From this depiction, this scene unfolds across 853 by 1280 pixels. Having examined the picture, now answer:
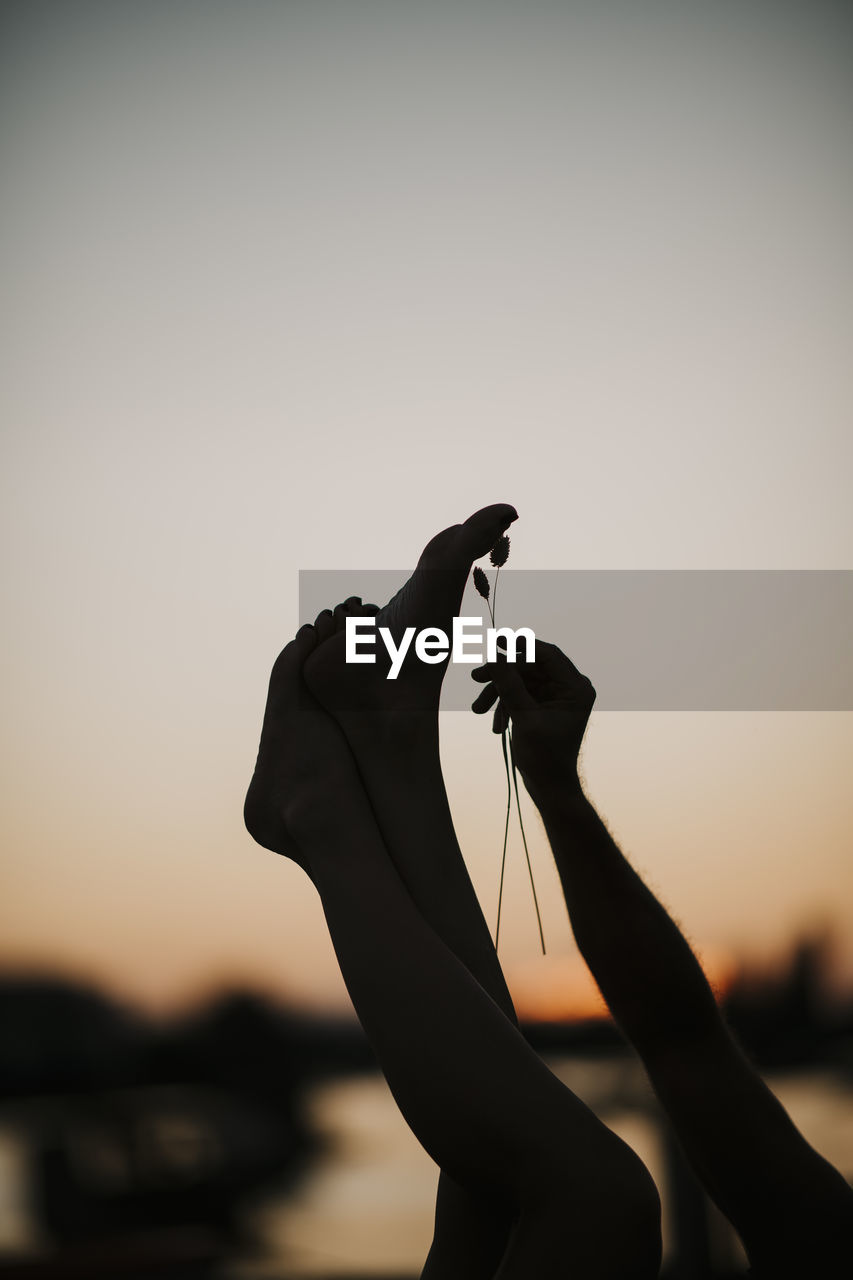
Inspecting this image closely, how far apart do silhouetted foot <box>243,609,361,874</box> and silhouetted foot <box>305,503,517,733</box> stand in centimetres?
3

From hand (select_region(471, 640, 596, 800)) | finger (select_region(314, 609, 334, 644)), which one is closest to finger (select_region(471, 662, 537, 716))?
hand (select_region(471, 640, 596, 800))

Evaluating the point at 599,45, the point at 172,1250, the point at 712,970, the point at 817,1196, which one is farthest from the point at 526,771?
the point at 599,45

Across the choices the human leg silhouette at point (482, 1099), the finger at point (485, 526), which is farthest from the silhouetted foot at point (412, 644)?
the human leg silhouette at point (482, 1099)

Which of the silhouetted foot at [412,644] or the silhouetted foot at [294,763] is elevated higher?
the silhouetted foot at [412,644]

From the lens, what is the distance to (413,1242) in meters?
1.58

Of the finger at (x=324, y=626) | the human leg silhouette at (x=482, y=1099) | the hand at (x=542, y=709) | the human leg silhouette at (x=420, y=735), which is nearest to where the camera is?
the human leg silhouette at (x=482, y=1099)

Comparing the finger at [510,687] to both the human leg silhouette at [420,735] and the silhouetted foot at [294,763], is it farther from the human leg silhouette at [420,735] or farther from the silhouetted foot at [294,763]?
the silhouetted foot at [294,763]

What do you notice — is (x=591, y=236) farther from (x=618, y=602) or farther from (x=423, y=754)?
(x=423, y=754)

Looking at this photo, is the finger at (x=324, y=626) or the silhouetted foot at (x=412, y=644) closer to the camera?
the silhouetted foot at (x=412, y=644)

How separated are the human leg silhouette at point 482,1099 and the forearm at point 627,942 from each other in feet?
0.76

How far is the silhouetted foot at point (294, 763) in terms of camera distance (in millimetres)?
983

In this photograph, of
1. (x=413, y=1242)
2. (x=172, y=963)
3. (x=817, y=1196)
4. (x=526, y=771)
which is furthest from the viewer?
(x=172, y=963)

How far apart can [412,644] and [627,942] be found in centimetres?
42

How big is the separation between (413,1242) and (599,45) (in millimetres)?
3534
